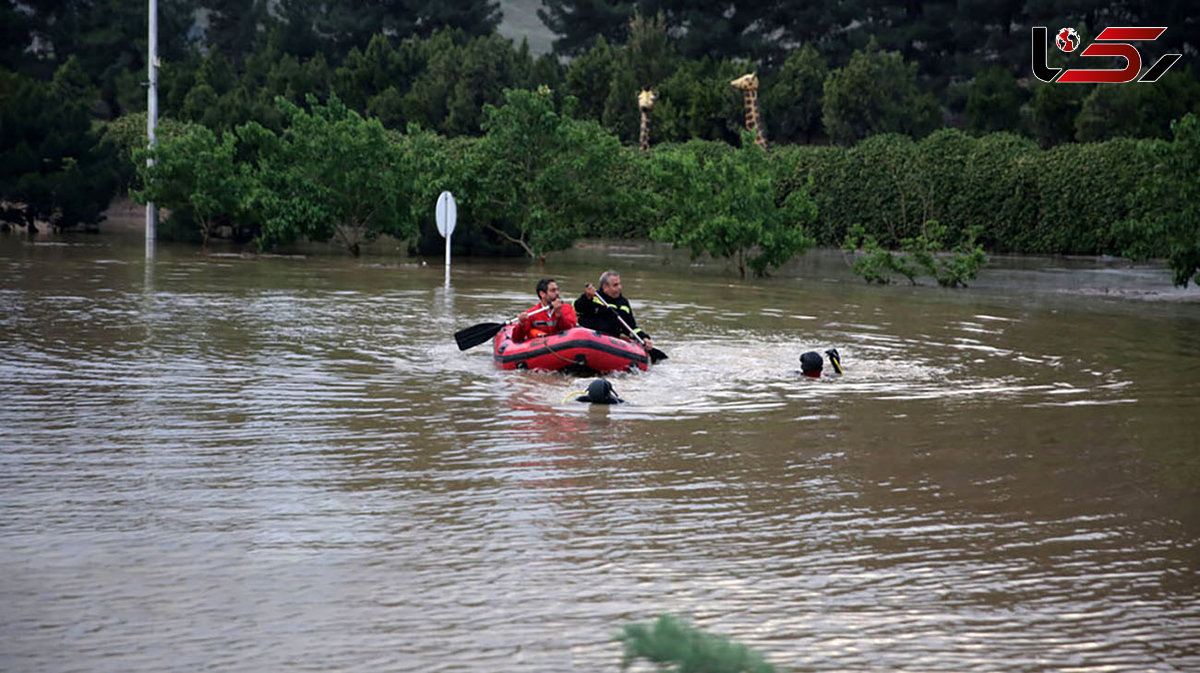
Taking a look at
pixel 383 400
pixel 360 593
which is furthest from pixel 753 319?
pixel 360 593

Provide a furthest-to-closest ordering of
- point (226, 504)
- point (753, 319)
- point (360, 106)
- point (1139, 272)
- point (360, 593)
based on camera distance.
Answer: point (360, 106) → point (1139, 272) → point (753, 319) → point (226, 504) → point (360, 593)

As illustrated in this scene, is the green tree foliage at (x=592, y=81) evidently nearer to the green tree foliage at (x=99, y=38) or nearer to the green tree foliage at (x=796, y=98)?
the green tree foliage at (x=796, y=98)

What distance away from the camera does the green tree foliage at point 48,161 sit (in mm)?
43438

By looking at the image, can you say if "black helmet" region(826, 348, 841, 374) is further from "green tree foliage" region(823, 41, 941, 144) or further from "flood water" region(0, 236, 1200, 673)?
"green tree foliage" region(823, 41, 941, 144)

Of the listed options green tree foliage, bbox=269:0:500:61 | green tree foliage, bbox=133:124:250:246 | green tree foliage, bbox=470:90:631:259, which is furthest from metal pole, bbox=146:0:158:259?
green tree foliage, bbox=269:0:500:61

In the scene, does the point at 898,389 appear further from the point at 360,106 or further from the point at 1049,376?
the point at 360,106

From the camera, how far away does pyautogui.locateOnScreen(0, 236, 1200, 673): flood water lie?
6.28 metres

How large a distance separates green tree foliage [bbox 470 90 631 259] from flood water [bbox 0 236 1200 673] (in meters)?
17.6

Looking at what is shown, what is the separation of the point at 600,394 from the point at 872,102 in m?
41.8

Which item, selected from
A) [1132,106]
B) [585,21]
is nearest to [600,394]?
[1132,106]

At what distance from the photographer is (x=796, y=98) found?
5822 cm

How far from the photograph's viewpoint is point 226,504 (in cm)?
852

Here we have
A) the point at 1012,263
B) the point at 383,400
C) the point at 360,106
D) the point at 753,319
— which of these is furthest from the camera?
the point at 360,106

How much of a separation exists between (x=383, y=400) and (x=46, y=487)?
440cm
